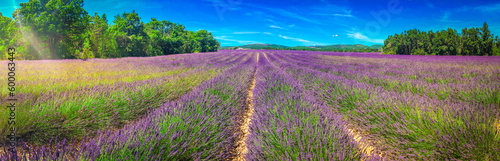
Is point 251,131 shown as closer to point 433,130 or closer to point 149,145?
point 149,145

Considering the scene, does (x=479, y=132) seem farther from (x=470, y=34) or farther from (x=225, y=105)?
(x=470, y=34)

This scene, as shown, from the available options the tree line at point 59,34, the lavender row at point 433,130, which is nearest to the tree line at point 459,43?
the lavender row at point 433,130

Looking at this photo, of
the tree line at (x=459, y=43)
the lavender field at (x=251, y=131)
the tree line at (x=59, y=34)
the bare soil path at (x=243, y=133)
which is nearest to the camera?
the lavender field at (x=251, y=131)

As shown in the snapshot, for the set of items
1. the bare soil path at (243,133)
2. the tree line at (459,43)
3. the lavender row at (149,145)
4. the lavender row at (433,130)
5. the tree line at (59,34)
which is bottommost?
the bare soil path at (243,133)

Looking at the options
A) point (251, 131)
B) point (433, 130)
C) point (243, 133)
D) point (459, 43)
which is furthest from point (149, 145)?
point (459, 43)

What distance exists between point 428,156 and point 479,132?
41 centimetres

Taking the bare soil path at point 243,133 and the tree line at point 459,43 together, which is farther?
the tree line at point 459,43

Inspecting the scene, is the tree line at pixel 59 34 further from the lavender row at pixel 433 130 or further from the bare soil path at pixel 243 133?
the lavender row at pixel 433 130

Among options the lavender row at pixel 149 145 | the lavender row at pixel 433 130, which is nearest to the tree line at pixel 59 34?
the lavender row at pixel 149 145

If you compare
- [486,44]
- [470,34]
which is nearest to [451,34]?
[470,34]

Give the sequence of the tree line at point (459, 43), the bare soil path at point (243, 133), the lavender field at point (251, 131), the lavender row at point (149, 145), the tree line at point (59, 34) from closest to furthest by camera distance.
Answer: the lavender row at point (149, 145) < the lavender field at point (251, 131) < the bare soil path at point (243, 133) < the tree line at point (59, 34) < the tree line at point (459, 43)

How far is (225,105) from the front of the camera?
8.95 ft

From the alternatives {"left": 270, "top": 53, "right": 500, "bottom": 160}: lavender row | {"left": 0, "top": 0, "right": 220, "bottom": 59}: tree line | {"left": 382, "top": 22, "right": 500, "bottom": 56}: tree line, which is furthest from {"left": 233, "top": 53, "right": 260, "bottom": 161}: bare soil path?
{"left": 382, "top": 22, "right": 500, "bottom": 56}: tree line

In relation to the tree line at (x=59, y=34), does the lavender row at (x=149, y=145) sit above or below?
below
